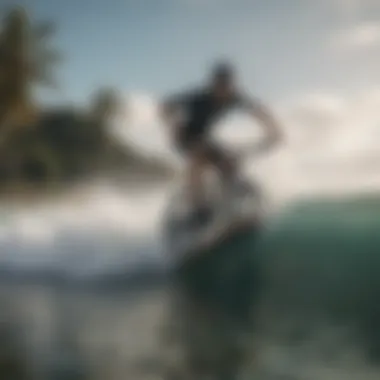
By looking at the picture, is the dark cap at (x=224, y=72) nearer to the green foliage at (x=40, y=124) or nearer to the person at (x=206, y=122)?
the person at (x=206, y=122)

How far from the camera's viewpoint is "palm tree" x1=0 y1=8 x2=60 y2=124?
118cm

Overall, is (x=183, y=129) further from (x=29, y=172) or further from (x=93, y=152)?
(x=29, y=172)

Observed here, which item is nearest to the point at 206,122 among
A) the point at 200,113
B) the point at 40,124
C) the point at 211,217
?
the point at 200,113

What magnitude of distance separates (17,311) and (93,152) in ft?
0.94

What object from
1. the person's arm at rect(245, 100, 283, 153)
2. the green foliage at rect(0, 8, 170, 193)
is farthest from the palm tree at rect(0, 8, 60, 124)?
the person's arm at rect(245, 100, 283, 153)

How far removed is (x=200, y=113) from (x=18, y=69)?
0.31 meters

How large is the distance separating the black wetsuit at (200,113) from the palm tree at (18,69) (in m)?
0.23

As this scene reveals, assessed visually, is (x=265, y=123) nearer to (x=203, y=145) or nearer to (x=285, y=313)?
(x=203, y=145)

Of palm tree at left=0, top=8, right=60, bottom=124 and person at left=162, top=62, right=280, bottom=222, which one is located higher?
palm tree at left=0, top=8, right=60, bottom=124

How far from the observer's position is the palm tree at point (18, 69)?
3.89 ft

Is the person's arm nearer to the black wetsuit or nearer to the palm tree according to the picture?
the black wetsuit

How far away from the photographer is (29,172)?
1.18m

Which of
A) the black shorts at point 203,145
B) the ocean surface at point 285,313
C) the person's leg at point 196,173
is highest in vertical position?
the black shorts at point 203,145

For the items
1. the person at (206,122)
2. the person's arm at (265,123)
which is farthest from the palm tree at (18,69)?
the person's arm at (265,123)
